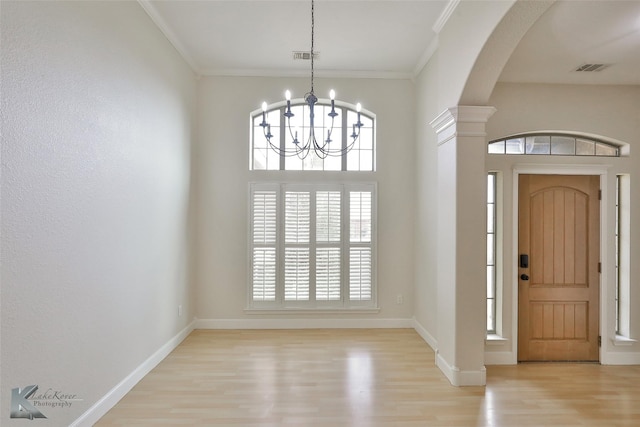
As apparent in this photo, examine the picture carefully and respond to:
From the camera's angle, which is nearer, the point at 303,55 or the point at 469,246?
the point at 469,246

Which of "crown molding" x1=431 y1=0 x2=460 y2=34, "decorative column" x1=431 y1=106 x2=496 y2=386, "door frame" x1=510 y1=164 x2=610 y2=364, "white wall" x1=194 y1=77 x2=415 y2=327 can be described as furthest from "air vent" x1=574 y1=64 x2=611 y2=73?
"white wall" x1=194 y1=77 x2=415 y2=327

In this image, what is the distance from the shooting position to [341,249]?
4.86 m

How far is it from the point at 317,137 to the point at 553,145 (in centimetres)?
285

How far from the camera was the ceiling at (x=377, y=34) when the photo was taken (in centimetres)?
299

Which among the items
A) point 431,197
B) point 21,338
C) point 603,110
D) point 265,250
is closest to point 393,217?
point 431,197

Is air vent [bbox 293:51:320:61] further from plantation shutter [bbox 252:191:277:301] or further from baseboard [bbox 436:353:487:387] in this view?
baseboard [bbox 436:353:487:387]

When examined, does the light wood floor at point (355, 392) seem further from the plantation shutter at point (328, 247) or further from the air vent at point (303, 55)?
the air vent at point (303, 55)

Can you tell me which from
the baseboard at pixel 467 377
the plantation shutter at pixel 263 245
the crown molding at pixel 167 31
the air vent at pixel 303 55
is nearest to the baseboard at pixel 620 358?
the baseboard at pixel 467 377

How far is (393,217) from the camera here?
16.1 feet

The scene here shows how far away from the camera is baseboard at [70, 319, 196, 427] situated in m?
2.47

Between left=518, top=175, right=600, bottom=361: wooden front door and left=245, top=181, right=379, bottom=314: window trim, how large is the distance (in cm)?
178

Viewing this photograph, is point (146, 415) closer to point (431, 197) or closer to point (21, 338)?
point (21, 338)

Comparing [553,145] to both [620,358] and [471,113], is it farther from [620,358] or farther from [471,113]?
[620,358]

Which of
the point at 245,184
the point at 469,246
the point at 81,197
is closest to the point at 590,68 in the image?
the point at 469,246
